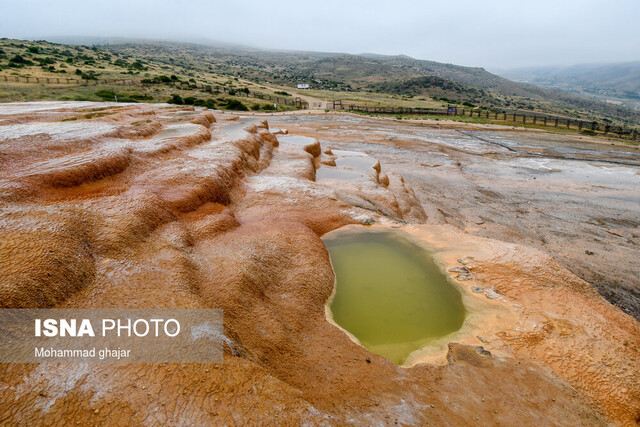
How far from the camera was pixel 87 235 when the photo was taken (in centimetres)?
674

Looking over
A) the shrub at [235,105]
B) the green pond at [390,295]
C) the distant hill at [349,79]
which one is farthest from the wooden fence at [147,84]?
the green pond at [390,295]

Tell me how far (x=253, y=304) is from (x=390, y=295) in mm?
3793

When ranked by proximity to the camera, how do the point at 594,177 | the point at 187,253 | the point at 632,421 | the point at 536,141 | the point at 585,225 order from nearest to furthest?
the point at 632,421 < the point at 187,253 < the point at 585,225 < the point at 594,177 < the point at 536,141

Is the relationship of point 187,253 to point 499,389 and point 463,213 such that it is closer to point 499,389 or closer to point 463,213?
point 499,389

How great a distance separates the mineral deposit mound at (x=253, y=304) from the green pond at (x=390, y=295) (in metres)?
0.41

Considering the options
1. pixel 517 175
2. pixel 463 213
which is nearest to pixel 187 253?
pixel 463 213

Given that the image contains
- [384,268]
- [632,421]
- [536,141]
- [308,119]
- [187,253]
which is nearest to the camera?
[632,421]

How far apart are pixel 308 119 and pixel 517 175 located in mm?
25796

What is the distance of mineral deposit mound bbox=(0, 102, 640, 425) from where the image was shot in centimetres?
429

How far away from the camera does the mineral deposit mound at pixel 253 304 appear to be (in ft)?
14.1

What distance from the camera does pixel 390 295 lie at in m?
8.54

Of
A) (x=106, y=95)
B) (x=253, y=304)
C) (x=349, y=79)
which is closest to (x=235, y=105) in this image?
(x=106, y=95)

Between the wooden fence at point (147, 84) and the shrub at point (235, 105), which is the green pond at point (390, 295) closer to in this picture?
the shrub at point (235, 105)

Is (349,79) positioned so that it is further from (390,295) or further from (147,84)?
(390,295)
